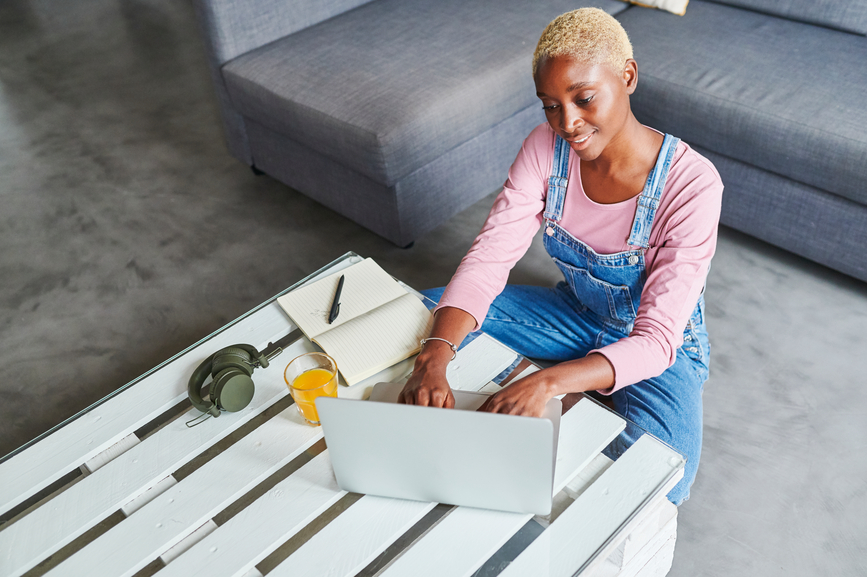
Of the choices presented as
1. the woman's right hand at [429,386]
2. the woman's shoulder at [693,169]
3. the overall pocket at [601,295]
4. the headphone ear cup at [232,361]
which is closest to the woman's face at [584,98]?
the woman's shoulder at [693,169]

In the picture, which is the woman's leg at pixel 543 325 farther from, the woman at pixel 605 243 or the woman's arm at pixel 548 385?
the woman's arm at pixel 548 385

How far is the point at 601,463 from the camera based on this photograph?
92 centimetres

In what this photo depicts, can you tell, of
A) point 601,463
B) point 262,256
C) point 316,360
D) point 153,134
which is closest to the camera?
point 601,463

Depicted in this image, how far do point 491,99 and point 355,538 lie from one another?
4.39ft

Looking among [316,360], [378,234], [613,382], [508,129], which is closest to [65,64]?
[378,234]

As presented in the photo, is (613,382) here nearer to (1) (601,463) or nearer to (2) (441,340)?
(1) (601,463)

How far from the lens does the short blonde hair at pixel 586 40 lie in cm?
94

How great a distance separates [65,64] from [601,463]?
3288 mm

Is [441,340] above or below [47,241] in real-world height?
above

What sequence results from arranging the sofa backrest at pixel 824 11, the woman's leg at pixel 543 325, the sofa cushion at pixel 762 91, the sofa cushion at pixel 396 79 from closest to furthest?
the woman's leg at pixel 543 325 < the sofa cushion at pixel 762 91 < the sofa cushion at pixel 396 79 < the sofa backrest at pixel 824 11

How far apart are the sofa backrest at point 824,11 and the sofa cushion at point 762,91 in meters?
0.02

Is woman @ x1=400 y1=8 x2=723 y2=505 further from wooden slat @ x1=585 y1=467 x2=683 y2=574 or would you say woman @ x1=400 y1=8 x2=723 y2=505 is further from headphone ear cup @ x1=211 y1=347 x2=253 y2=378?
headphone ear cup @ x1=211 y1=347 x2=253 y2=378

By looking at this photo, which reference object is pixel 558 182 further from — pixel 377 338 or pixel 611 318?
pixel 377 338

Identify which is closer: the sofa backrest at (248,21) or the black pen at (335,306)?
the black pen at (335,306)
